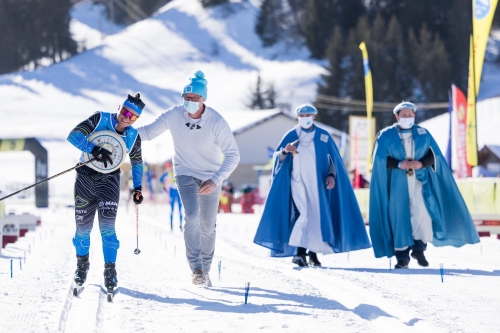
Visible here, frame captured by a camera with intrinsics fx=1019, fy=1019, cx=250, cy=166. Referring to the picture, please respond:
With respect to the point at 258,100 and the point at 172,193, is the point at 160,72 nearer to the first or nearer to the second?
the point at 258,100

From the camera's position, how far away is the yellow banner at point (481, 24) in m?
18.6

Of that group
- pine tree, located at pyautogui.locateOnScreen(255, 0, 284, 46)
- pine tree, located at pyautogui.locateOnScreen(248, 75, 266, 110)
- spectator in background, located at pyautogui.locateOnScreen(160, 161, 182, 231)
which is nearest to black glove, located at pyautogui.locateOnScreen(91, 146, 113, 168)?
spectator in background, located at pyautogui.locateOnScreen(160, 161, 182, 231)

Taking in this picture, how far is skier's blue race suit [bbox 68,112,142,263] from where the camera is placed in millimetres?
7914

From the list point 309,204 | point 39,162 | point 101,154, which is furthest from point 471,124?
point 39,162

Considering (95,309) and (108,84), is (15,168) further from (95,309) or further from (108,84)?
(95,309)

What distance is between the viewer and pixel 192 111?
29.0ft

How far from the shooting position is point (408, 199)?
37.2 ft

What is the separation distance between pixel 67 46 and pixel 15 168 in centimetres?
4265

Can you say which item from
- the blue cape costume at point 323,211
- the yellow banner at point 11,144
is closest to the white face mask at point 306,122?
the blue cape costume at point 323,211

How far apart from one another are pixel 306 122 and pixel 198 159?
2.91 metres

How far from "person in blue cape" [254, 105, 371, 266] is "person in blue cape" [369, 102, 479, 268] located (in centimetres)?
37

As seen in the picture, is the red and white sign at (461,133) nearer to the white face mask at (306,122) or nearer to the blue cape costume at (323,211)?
the blue cape costume at (323,211)

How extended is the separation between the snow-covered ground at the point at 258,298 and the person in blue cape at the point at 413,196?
0.31 metres

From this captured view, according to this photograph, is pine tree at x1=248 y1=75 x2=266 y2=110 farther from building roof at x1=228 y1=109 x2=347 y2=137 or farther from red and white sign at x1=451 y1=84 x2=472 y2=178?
red and white sign at x1=451 y1=84 x2=472 y2=178
